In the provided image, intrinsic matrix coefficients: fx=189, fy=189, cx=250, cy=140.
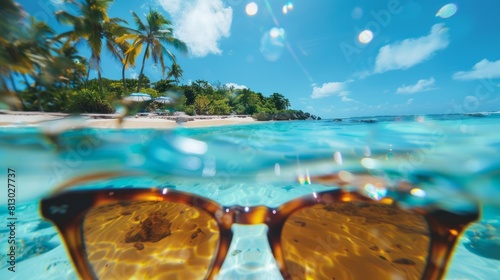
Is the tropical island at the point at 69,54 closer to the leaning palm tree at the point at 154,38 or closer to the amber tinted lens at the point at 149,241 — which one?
the leaning palm tree at the point at 154,38

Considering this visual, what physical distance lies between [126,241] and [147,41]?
21974 millimetres

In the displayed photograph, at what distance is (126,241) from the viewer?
1.66m

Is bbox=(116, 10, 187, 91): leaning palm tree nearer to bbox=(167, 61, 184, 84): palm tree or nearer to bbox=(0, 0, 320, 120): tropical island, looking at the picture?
bbox=(0, 0, 320, 120): tropical island

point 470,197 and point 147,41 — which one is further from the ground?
point 147,41

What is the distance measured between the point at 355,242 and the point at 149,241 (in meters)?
1.80

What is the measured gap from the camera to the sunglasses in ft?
4.49

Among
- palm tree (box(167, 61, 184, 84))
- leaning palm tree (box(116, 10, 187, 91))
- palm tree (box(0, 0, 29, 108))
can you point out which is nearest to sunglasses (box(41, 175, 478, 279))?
palm tree (box(0, 0, 29, 108))

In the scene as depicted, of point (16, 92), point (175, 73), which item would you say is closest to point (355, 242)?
point (16, 92)

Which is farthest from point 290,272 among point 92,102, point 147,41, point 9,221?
point 147,41

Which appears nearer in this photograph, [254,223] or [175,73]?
[254,223]

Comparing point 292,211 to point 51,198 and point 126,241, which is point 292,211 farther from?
point 51,198

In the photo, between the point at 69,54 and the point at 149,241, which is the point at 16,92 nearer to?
the point at 69,54

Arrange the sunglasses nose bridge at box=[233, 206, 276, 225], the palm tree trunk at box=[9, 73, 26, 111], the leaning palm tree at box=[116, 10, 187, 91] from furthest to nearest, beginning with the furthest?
the leaning palm tree at box=[116, 10, 187, 91]
the palm tree trunk at box=[9, 73, 26, 111]
the sunglasses nose bridge at box=[233, 206, 276, 225]

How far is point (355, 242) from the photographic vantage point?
64.5 inches
